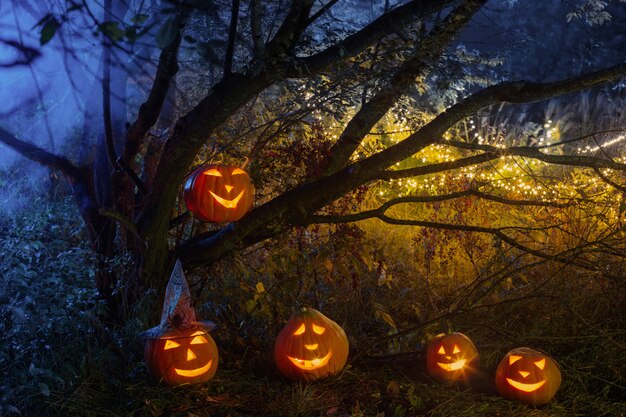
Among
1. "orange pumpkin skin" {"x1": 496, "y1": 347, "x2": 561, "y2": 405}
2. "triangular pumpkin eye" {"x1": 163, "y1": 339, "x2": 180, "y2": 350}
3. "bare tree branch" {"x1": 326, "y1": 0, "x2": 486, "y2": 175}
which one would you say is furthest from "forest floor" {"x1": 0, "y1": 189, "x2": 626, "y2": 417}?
"bare tree branch" {"x1": 326, "y1": 0, "x2": 486, "y2": 175}

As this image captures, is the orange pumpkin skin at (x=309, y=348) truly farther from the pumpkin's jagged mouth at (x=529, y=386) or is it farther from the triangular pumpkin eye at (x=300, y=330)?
the pumpkin's jagged mouth at (x=529, y=386)

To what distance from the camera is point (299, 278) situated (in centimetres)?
388

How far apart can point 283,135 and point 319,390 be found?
64.3 inches

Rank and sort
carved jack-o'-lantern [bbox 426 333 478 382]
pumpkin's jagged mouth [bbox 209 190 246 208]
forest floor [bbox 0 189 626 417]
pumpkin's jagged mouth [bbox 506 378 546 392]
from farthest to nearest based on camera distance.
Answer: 1. carved jack-o'-lantern [bbox 426 333 478 382]
2. pumpkin's jagged mouth [bbox 209 190 246 208]
3. pumpkin's jagged mouth [bbox 506 378 546 392]
4. forest floor [bbox 0 189 626 417]

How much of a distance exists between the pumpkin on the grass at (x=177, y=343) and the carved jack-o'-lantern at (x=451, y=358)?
1227 millimetres

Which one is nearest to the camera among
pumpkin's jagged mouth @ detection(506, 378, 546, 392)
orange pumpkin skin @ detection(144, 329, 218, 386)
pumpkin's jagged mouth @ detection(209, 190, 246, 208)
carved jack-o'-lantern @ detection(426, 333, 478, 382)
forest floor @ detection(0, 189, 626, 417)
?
forest floor @ detection(0, 189, 626, 417)

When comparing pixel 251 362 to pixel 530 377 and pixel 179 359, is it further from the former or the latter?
pixel 530 377

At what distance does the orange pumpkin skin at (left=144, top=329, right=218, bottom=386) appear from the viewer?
320 centimetres

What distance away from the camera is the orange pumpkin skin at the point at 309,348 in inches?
133

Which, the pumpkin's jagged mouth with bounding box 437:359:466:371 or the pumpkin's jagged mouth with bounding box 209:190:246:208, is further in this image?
the pumpkin's jagged mouth with bounding box 437:359:466:371

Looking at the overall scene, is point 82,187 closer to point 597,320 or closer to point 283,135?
point 283,135

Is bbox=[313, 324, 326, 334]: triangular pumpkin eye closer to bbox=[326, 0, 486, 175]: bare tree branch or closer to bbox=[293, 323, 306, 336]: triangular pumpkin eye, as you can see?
bbox=[293, 323, 306, 336]: triangular pumpkin eye

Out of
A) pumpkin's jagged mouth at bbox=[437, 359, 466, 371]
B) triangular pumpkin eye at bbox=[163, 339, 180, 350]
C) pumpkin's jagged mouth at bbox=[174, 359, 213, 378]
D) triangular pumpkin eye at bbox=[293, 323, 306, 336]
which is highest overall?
triangular pumpkin eye at bbox=[293, 323, 306, 336]

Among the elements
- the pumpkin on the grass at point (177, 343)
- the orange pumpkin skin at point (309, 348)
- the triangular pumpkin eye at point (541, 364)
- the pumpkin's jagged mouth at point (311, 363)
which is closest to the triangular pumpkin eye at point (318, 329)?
the orange pumpkin skin at point (309, 348)
